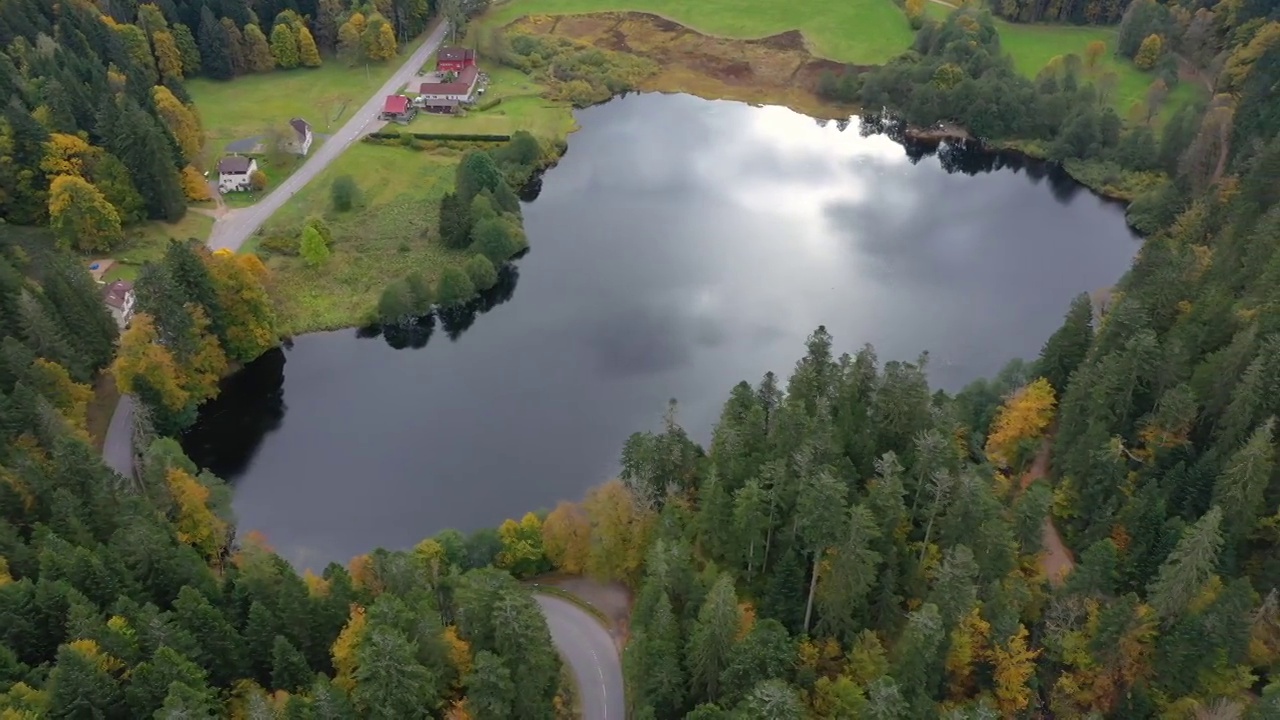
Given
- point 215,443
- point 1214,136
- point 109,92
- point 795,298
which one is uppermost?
point 1214,136

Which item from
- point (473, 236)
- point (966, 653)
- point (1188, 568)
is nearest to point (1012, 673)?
point (966, 653)

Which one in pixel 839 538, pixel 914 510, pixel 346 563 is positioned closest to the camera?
pixel 839 538

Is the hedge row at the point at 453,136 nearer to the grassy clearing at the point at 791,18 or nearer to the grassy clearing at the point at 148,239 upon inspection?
the grassy clearing at the point at 148,239

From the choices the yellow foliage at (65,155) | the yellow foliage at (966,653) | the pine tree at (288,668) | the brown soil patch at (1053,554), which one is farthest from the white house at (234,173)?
the yellow foliage at (966,653)

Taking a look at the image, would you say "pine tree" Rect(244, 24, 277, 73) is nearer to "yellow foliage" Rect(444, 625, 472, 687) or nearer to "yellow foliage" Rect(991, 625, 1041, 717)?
"yellow foliage" Rect(444, 625, 472, 687)

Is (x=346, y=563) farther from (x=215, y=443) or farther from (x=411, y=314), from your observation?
(x=411, y=314)

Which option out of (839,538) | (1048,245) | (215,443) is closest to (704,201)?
(1048,245)

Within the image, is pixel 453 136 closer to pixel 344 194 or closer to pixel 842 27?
pixel 344 194
